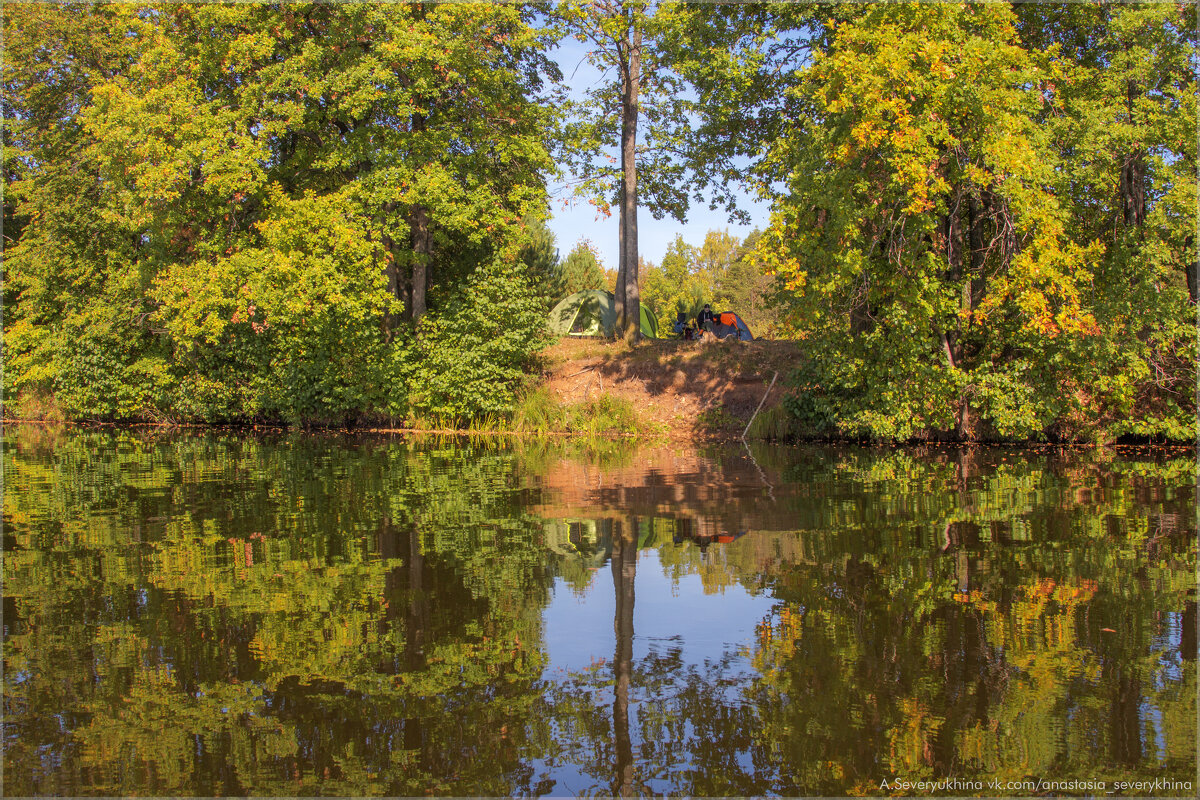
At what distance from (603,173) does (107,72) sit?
57.1 ft

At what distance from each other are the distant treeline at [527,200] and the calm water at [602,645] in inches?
279

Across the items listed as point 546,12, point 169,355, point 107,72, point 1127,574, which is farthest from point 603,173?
point 1127,574

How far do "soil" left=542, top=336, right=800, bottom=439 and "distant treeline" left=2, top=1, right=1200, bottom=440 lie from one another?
5.13 feet

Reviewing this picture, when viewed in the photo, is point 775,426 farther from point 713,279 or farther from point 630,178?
point 713,279

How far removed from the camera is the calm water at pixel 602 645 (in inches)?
160

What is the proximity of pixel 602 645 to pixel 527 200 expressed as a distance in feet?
64.3

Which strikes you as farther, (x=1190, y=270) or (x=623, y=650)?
(x=1190, y=270)

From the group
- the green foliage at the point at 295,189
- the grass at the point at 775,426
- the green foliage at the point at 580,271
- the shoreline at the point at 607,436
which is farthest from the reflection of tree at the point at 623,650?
the green foliage at the point at 580,271

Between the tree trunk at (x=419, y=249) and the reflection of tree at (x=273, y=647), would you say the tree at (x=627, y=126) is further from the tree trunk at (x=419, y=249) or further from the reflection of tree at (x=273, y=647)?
the reflection of tree at (x=273, y=647)

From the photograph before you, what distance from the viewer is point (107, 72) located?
29.4 meters

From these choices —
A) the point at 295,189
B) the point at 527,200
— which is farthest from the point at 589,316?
the point at 295,189

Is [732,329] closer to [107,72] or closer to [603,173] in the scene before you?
[603,173]

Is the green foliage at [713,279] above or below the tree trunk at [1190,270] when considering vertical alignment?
above

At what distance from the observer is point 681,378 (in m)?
23.7
